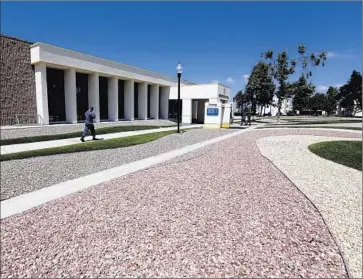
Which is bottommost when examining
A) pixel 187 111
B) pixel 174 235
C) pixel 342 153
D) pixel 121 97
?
pixel 174 235

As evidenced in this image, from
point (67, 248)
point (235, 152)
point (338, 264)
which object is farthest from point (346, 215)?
point (235, 152)

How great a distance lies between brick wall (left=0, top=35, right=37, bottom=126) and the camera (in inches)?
690

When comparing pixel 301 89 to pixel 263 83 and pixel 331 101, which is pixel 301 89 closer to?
pixel 263 83

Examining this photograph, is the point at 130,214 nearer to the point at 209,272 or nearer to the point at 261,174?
the point at 209,272

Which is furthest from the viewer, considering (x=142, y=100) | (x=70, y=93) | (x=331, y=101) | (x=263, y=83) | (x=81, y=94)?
(x=331, y=101)

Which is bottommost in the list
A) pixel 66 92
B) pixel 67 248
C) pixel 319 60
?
pixel 67 248

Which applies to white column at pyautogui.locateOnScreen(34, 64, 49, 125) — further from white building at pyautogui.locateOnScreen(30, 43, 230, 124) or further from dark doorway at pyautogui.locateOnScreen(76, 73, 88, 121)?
dark doorway at pyautogui.locateOnScreen(76, 73, 88, 121)

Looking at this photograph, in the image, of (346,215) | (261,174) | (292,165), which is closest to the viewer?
(346,215)

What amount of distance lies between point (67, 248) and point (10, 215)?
1743 mm

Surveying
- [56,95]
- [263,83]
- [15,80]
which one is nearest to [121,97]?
[56,95]

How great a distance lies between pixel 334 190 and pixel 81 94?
2443 cm

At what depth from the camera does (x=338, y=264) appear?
8.70ft

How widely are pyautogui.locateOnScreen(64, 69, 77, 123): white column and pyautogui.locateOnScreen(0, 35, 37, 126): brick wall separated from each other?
2.72m

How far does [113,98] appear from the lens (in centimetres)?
2538
